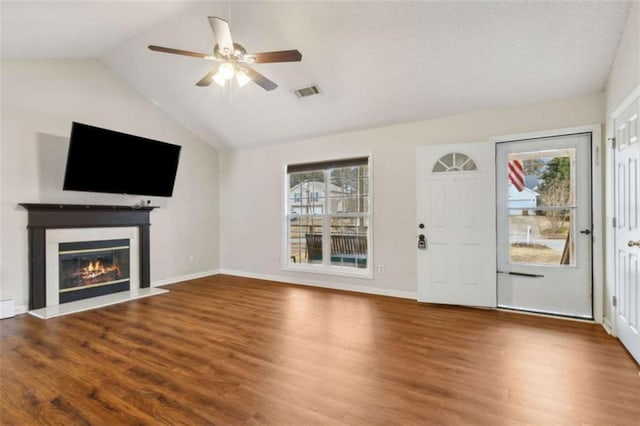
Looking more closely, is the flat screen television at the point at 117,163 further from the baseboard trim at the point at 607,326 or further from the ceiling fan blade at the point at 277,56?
the baseboard trim at the point at 607,326

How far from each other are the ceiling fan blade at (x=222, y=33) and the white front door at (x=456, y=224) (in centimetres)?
268

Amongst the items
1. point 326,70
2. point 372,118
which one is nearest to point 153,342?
point 326,70

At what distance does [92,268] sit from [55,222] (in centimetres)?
82

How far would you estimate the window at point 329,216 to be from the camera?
505 centimetres

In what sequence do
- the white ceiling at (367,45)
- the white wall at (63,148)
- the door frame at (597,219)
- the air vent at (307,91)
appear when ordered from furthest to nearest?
the air vent at (307,91) → the white wall at (63,148) → the door frame at (597,219) → the white ceiling at (367,45)

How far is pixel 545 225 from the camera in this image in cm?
371

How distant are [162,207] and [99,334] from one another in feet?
8.85

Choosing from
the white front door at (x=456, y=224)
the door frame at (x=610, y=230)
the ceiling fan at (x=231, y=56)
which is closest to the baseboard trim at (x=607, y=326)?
the door frame at (x=610, y=230)

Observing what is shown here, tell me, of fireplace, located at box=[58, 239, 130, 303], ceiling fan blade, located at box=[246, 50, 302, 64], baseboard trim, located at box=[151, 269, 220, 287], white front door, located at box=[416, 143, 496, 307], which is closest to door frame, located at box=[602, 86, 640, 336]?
white front door, located at box=[416, 143, 496, 307]

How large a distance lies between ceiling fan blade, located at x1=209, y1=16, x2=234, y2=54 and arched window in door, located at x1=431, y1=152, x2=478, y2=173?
2.80m

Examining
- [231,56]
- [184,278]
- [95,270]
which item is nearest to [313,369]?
[231,56]

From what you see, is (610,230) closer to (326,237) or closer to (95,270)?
(326,237)

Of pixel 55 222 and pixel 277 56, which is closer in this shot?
pixel 277 56

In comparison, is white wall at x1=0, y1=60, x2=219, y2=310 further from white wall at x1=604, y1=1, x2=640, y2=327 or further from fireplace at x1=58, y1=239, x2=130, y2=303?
white wall at x1=604, y1=1, x2=640, y2=327
